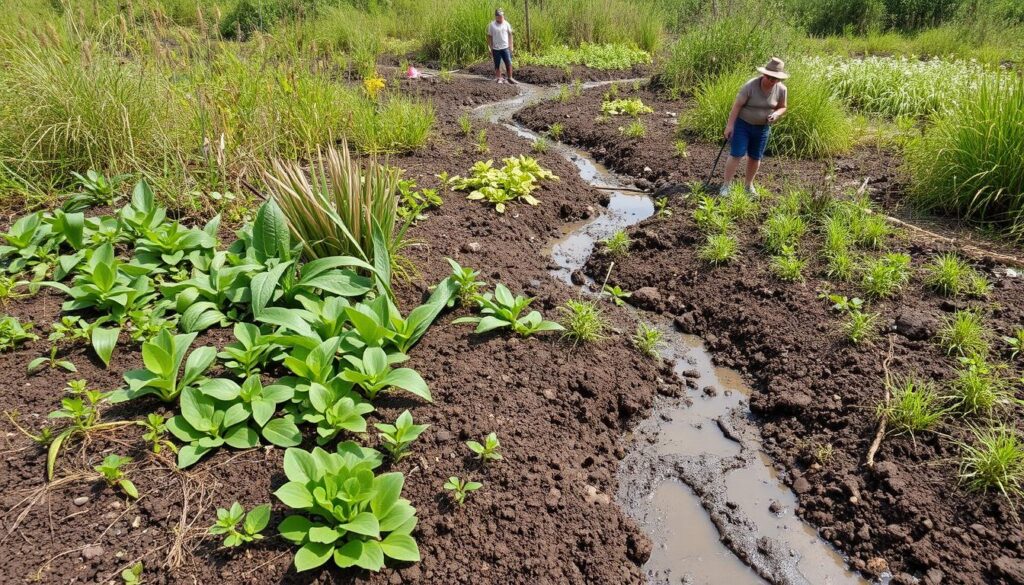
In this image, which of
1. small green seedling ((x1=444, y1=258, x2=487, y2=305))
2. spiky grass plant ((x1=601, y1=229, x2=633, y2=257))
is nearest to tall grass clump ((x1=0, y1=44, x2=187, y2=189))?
small green seedling ((x1=444, y1=258, x2=487, y2=305))

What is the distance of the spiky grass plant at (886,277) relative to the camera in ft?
11.8

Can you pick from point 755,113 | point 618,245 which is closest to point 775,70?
point 755,113

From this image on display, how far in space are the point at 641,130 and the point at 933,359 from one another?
184 inches

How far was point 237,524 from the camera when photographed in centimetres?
197

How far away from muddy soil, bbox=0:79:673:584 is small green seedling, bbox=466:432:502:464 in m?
0.04

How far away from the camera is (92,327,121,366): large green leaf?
2.52 meters

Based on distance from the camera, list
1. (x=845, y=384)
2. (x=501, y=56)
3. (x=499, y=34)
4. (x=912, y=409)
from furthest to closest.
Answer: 1. (x=501, y=56)
2. (x=499, y=34)
3. (x=845, y=384)
4. (x=912, y=409)

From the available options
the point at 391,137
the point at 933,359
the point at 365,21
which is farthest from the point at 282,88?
the point at 365,21

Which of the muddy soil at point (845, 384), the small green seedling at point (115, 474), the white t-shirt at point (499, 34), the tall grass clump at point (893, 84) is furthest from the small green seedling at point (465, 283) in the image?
the white t-shirt at point (499, 34)

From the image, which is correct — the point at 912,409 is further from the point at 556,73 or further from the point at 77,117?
the point at 556,73

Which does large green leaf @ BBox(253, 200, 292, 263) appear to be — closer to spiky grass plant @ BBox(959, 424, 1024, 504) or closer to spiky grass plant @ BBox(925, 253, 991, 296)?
spiky grass plant @ BBox(959, 424, 1024, 504)

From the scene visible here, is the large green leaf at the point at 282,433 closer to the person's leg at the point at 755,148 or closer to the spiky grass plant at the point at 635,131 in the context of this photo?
the person's leg at the point at 755,148

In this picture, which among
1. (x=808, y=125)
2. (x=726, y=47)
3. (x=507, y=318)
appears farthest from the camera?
(x=726, y=47)

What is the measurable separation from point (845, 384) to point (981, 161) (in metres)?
2.72
